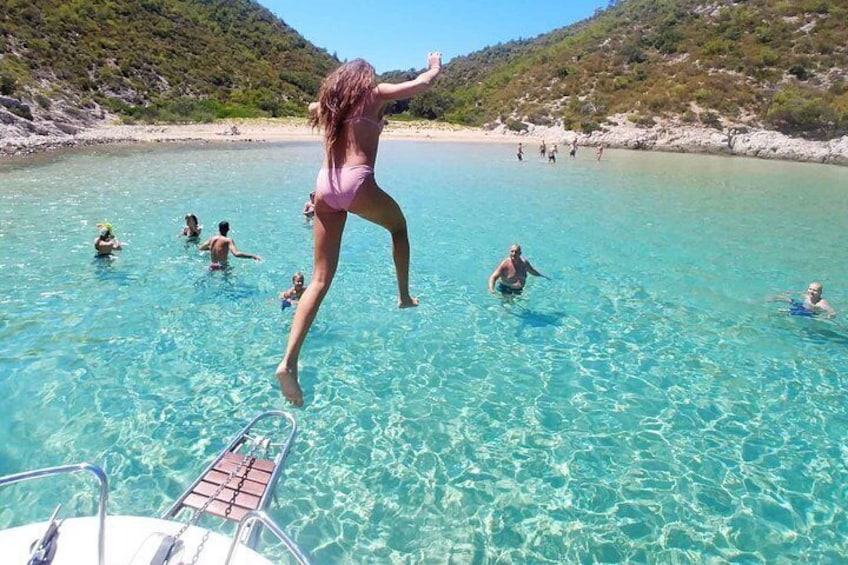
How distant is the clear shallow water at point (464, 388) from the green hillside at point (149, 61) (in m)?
38.5

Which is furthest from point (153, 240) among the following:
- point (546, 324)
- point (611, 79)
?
point (611, 79)

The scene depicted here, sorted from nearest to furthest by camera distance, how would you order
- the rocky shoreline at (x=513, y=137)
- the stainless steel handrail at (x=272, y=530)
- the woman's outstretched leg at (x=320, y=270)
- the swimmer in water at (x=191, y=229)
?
the stainless steel handrail at (x=272, y=530)
the woman's outstretched leg at (x=320, y=270)
the swimmer in water at (x=191, y=229)
the rocky shoreline at (x=513, y=137)

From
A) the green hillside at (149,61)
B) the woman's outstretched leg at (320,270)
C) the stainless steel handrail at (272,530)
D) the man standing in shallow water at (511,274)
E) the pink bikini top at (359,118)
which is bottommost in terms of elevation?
the man standing in shallow water at (511,274)

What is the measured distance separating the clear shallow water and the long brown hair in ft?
13.0

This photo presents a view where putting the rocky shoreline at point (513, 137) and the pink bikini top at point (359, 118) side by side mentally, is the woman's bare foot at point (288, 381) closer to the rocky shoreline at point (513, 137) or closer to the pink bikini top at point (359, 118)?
the pink bikini top at point (359, 118)

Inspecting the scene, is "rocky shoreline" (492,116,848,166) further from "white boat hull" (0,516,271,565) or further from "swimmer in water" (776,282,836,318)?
"white boat hull" (0,516,271,565)

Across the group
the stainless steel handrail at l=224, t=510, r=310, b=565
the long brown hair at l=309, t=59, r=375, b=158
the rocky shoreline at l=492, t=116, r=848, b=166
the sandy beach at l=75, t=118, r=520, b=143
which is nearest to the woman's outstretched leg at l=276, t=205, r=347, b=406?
the long brown hair at l=309, t=59, r=375, b=158

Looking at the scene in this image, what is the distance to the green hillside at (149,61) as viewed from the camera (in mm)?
51875

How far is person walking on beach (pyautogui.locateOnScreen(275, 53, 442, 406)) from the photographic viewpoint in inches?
124

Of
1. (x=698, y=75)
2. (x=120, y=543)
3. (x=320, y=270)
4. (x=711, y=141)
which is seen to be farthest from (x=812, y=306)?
(x=698, y=75)

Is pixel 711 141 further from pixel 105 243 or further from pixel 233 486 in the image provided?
pixel 233 486

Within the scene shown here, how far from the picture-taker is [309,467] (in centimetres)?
615

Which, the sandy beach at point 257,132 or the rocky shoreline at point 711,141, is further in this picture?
the rocky shoreline at point 711,141

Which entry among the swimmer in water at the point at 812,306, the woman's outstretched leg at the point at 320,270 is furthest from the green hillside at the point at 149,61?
the swimmer in water at the point at 812,306
